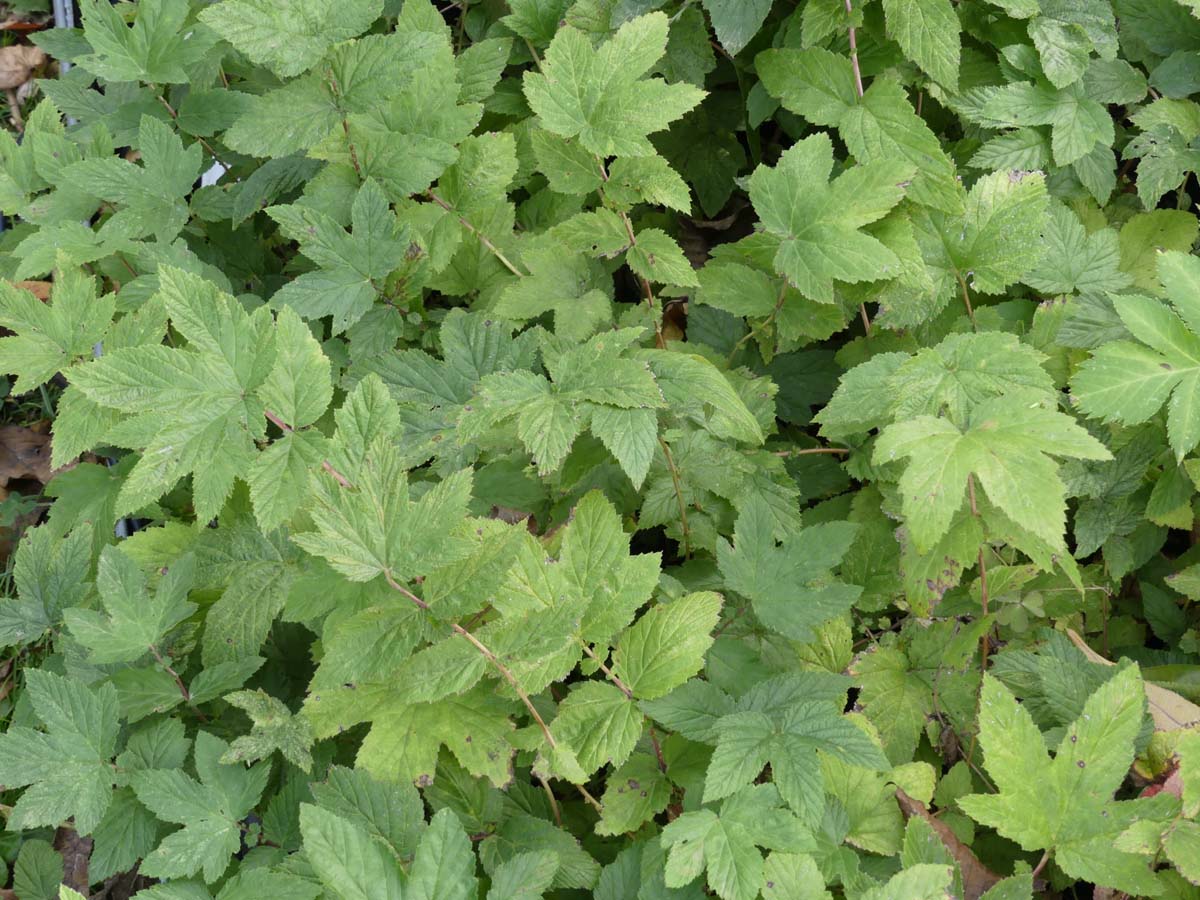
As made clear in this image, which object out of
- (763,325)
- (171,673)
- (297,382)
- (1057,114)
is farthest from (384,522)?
(1057,114)

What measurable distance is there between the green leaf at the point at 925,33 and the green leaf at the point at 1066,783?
144cm

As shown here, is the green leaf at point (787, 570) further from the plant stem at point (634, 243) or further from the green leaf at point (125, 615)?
the green leaf at point (125, 615)

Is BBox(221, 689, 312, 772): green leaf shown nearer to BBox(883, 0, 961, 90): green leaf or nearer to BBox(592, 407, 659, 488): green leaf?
BBox(592, 407, 659, 488): green leaf

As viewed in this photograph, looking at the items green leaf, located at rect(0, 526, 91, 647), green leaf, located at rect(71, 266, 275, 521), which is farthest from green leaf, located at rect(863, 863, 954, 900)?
green leaf, located at rect(0, 526, 91, 647)

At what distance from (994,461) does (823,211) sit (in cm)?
73

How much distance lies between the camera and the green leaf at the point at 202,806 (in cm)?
166

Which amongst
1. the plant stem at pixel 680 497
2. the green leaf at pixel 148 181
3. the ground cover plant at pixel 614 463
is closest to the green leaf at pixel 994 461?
the ground cover plant at pixel 614 463

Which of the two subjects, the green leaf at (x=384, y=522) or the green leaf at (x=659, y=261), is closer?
the green leaf at (x=384, y=522)

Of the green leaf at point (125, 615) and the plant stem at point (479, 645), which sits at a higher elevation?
the plant stem at point (479, 645)

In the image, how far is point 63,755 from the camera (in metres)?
1.76

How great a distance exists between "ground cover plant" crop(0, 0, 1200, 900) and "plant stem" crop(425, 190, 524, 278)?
2cm

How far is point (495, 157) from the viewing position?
7.93ft

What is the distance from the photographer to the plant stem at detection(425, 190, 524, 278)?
243 centimetres

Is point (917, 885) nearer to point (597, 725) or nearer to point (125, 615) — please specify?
point (597, 725)
